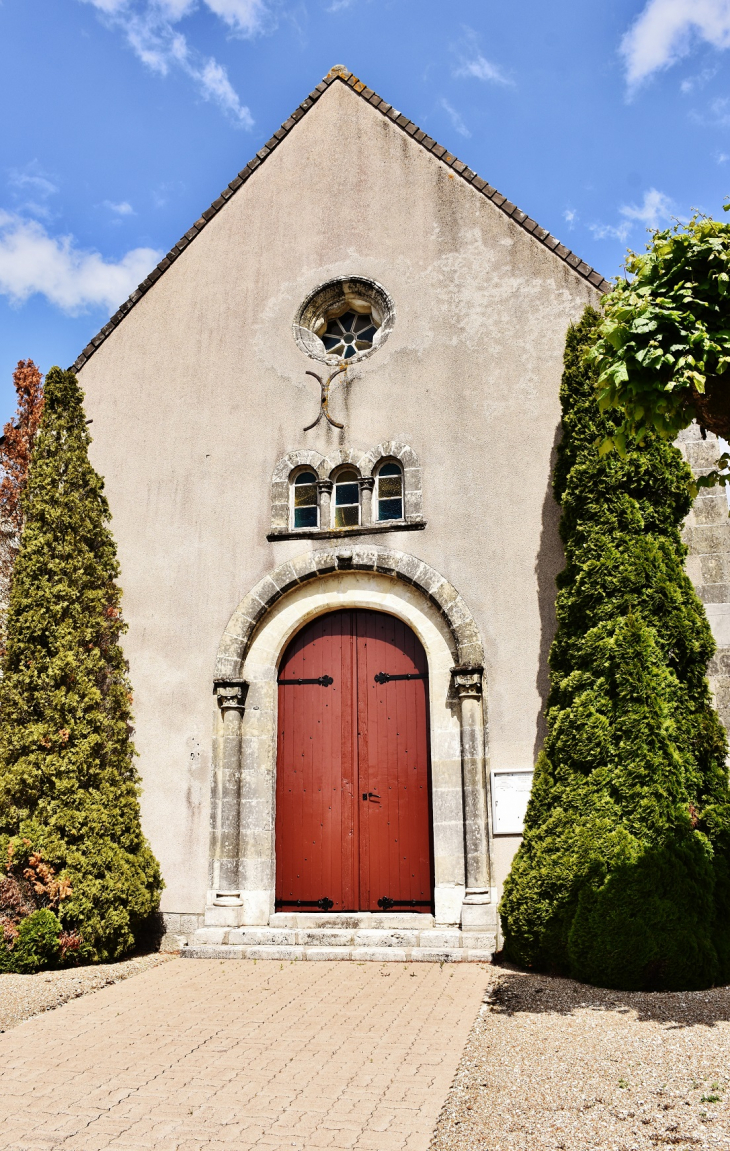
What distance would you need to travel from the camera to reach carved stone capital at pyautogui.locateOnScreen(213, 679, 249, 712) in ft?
27.6

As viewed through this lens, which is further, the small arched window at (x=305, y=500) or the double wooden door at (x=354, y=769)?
the small arched window at (x=305, y=500)

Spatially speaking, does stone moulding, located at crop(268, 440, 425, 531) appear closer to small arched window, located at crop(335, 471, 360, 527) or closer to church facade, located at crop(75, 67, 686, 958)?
church facade, located at crop(75, 67, 686, 958)

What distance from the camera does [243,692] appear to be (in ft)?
27.8

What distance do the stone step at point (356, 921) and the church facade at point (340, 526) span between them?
0.02m

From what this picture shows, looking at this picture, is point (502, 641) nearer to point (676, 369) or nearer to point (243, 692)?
point (243, 692)

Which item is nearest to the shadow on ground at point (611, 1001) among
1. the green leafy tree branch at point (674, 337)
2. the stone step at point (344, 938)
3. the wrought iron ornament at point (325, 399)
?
the stone step at point (344, 938)

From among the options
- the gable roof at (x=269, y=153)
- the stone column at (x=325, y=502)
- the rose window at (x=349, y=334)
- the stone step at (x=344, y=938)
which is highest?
the gable roof at (x=269, y=153)

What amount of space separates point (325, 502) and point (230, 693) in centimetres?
209

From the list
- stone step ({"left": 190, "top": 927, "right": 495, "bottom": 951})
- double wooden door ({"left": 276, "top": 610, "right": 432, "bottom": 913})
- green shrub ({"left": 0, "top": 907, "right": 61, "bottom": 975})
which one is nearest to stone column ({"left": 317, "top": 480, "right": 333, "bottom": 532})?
double wooden door ({"left": 276, "top": 610, "right": 432, "bottom": 913})

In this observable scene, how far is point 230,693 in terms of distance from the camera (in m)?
8.41

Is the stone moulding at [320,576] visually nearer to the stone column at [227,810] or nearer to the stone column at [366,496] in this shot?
the stone column at [227,810]

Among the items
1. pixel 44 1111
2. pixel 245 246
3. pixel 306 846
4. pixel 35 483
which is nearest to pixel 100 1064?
pixel 44 1111

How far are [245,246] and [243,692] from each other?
16.3 feet

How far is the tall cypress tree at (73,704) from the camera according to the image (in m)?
7.47
